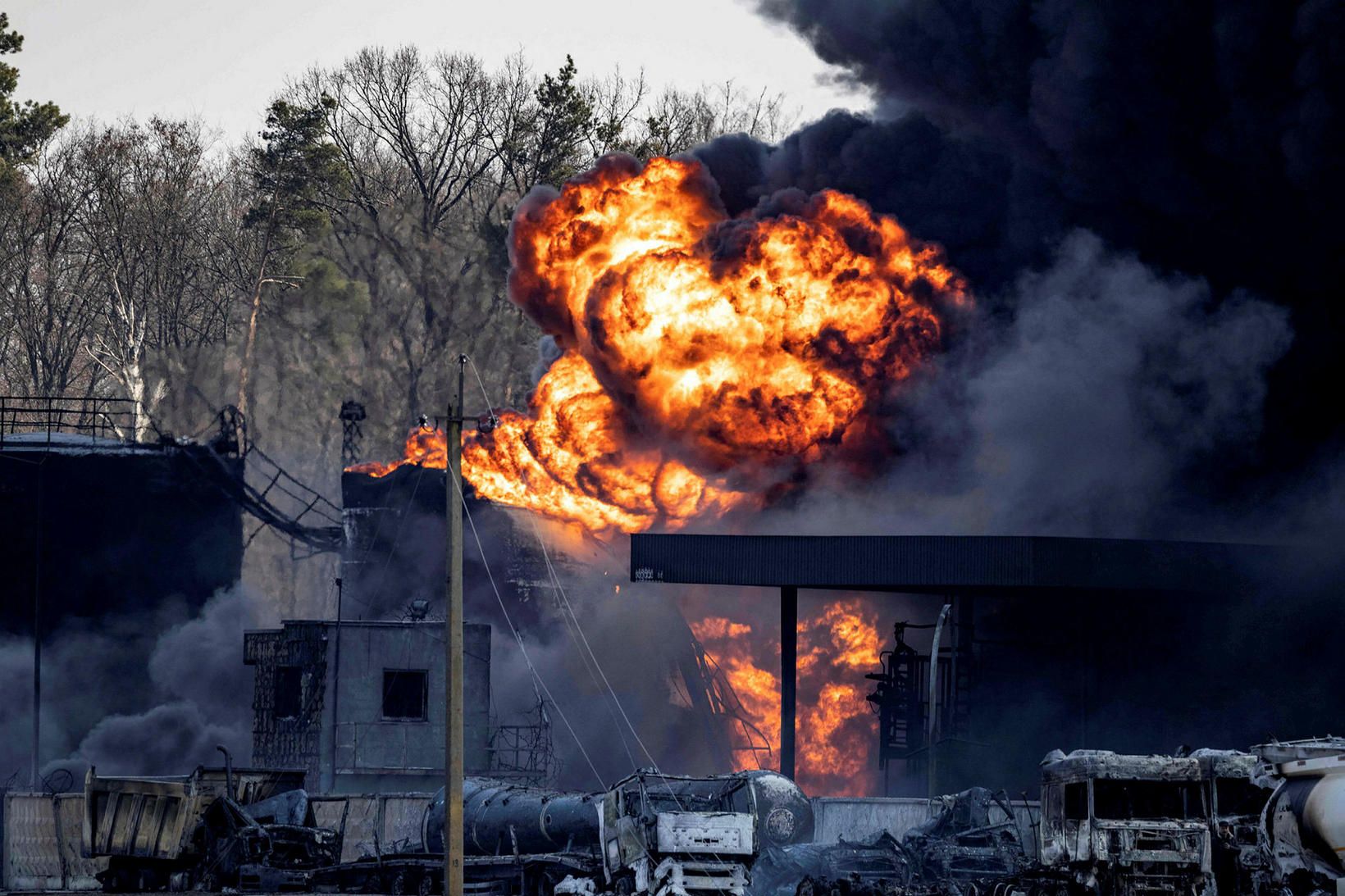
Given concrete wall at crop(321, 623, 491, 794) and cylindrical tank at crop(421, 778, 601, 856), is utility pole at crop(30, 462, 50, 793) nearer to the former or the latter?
concrete wall at crop(321, 623, 491, 794)

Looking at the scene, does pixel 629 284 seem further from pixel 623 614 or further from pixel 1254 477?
pixel 1254 477

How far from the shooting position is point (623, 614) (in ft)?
180

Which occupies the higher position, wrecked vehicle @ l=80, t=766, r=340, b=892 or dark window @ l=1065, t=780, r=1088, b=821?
dark window @ l=1065, t=780, r=1088, b=821

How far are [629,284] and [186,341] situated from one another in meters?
44.4

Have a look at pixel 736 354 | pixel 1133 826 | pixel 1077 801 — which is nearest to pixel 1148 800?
pixel 1133 826

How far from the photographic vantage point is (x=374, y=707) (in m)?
48.1

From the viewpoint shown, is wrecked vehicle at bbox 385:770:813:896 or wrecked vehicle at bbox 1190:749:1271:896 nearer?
wrecked vehicle at bbox 1190:749:1271:896

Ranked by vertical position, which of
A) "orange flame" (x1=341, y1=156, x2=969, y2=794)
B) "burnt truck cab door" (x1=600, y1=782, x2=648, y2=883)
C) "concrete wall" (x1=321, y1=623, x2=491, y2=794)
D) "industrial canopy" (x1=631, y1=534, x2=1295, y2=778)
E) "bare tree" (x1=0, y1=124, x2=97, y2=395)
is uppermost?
"bare tree" (x1=0, y1=124, x2=97, y2=395)

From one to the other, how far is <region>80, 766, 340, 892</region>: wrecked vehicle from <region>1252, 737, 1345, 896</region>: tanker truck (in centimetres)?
1955

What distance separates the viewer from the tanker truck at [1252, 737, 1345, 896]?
73.9ft

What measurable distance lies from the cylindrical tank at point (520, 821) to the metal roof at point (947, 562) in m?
9.35

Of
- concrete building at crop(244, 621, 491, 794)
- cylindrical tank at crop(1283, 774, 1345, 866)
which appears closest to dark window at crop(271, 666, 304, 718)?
concrete building at crop(244, 621, 491, 794)

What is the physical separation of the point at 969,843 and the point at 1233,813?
7061mm

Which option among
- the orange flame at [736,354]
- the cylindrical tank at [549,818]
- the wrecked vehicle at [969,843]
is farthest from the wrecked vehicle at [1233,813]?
the orange flame at [736,354]
